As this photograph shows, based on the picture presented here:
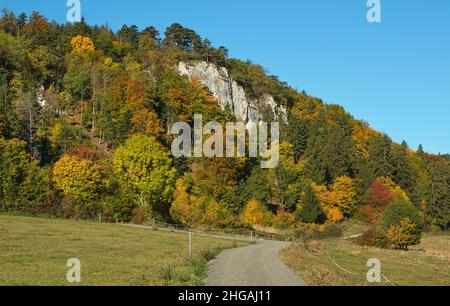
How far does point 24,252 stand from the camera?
99.6 ft

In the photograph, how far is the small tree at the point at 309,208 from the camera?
8738cm

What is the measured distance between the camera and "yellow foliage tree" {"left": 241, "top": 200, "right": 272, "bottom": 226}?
8238 centimetres

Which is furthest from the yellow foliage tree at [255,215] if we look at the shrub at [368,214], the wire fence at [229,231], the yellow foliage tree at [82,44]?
the yellow foliage tree at [82,44]

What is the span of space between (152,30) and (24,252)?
161 m

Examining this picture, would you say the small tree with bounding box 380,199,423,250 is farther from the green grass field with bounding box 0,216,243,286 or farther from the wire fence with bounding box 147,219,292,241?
the green grass field with bounding box 0,216,243,286

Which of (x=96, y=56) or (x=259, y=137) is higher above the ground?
(x=96, y=56)

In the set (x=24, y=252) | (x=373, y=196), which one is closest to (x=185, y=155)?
(x=373, y=196)

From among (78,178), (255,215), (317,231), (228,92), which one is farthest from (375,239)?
(228,92)

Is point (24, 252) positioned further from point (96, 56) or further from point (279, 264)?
point (96, 56)

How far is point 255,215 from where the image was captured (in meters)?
82.8

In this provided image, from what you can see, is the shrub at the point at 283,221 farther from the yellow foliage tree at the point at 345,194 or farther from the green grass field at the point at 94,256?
the green grass field at the point at 94,256

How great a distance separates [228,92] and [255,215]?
78641 millimetres

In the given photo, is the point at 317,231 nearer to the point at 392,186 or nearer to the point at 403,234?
the point at 403,234

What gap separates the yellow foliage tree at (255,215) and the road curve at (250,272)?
47069 millimetres
